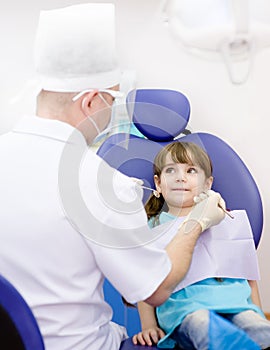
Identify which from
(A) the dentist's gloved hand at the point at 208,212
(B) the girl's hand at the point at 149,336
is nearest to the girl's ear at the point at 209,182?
(A) the dentist's gloved hand at the point at 208,212

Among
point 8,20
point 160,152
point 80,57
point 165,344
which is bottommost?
point 165,344

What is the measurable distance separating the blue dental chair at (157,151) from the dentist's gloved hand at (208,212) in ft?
0.83

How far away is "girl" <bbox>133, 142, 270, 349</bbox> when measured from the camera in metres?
1.42

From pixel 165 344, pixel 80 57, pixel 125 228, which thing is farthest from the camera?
pixel 165 344

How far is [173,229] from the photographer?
67.2 inches

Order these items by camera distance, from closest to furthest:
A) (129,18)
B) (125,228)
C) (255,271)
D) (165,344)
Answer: (125,228)
(165,344)
(255,271)
(129,18)

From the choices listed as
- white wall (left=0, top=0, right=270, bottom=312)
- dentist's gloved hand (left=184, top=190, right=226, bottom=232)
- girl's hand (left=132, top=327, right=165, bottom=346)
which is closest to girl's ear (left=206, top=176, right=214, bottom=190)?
dentist's gloved hand (left=184, top=190, right=226, bottom=232)

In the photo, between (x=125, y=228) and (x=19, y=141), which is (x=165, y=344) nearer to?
(x=125, y=228)

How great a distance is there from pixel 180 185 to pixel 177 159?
0.10 m

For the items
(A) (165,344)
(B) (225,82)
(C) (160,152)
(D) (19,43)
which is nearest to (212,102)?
(B) (225,82)

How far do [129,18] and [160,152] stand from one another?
807mm

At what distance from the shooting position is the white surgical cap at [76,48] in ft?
4.16

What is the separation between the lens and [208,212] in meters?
1.56

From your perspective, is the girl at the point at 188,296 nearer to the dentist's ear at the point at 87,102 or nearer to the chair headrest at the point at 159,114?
the chair headrest at the point at 159,114
